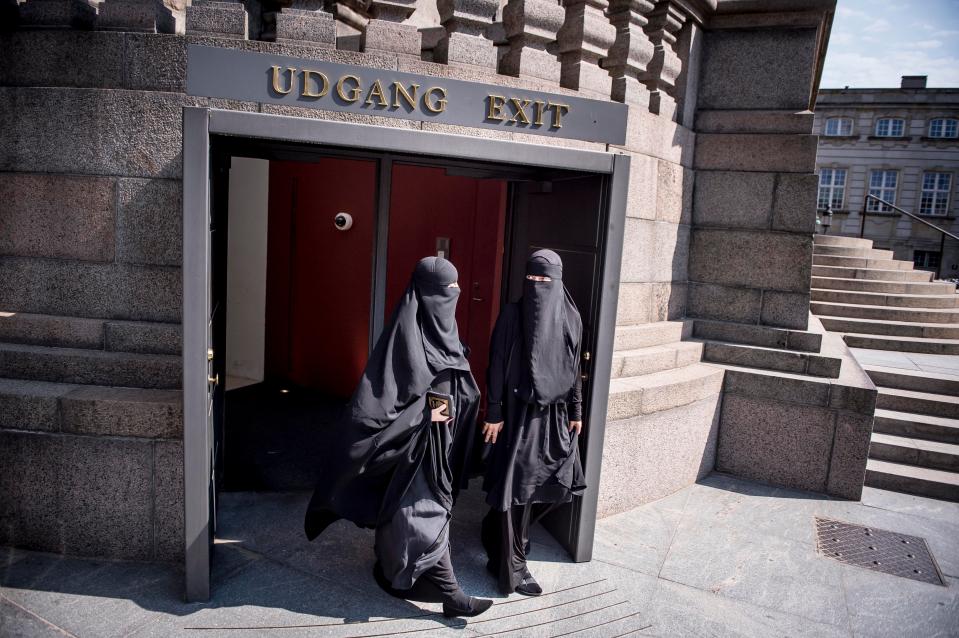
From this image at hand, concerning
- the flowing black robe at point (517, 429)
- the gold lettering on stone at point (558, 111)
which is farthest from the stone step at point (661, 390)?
the gold lettering on stone at point (558, 111)

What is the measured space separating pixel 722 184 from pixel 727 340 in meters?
1.60

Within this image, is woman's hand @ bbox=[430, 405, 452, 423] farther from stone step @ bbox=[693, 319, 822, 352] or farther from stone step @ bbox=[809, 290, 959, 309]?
stone step @ bbox=[809, 290, 959, 309]

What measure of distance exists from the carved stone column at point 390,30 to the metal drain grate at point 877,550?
4.85 m

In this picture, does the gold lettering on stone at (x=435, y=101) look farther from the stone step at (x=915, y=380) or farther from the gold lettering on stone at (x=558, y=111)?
the stone step at (x=915, y=380)

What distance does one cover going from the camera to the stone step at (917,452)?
6414 millimetres

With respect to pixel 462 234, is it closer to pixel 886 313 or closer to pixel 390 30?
pixel 390 30

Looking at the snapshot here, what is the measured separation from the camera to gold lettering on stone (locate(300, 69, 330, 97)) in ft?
11.9

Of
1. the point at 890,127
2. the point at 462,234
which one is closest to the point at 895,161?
the point at 890,127

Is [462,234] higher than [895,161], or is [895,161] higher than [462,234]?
[895,161]

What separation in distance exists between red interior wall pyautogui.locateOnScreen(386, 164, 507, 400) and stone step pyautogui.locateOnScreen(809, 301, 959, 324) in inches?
223

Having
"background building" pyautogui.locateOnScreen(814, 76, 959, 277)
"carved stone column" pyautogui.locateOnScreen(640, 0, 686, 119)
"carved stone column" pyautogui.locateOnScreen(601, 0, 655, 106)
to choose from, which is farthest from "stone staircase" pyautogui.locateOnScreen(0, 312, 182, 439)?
"background building" pyautogui.locateOnScreen(814, 76, 959, 277)

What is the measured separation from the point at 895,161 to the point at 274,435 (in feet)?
133

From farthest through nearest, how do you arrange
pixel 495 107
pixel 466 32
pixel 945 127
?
1. pixel 945 127
2. pixel 466 32
3. pixel 495 107

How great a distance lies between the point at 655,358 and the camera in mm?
5992
